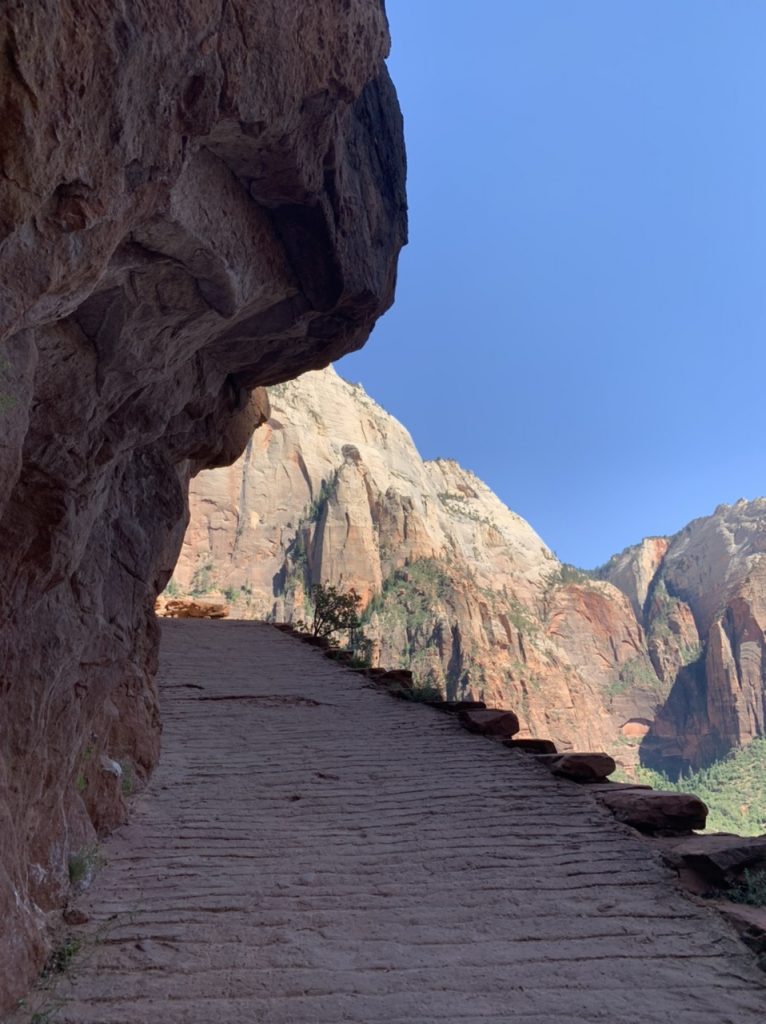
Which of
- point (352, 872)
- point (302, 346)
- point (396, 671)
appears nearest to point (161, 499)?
point (302, 346)

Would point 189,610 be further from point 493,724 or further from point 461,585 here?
point 461,585

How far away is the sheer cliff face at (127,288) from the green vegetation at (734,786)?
5611 centimetres

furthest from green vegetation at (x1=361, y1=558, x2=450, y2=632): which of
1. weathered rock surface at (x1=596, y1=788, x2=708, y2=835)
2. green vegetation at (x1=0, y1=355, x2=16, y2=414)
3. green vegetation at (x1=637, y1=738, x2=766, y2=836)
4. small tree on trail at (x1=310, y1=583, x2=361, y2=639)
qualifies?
green vegetation at (x1=0, y1=355, x2=16, y2=414)

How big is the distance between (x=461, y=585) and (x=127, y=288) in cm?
6540

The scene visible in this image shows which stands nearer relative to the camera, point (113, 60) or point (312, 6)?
point (113, 60)

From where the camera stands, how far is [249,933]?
3.58m

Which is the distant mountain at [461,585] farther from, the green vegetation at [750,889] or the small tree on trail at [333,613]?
→ the green vegetation at [750,889]

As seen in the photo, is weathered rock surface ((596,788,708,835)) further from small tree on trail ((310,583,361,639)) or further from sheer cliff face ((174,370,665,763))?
sheer cliff face ((174,370,665,763))

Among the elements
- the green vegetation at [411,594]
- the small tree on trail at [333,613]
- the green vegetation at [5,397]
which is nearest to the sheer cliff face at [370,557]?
the green vegetation at [411,594]

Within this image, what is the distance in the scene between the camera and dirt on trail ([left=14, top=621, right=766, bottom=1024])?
119 inches

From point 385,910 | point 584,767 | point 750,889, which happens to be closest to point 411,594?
point 584,767

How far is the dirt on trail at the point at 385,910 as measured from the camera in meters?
3.03

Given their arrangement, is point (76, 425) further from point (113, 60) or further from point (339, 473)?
point (339, 473)

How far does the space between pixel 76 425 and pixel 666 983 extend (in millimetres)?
3723
